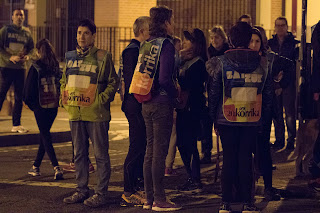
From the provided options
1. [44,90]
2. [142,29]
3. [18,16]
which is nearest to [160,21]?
[142,29]

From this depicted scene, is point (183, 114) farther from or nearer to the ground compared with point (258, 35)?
nearer to the ground

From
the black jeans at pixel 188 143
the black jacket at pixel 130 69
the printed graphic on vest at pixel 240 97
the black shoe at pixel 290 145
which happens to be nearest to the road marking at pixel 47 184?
the black jeans at pixel 188 143

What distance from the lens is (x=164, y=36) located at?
28.3ft

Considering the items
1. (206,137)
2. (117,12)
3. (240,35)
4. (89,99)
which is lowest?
(206,137)

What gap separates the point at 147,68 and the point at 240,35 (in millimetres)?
962

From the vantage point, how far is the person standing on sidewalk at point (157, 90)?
8469mm

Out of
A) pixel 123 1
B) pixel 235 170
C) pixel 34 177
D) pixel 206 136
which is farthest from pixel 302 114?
pixel 123 1

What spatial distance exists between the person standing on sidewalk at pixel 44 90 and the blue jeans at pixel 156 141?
87.1 inches

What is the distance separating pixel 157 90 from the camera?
8516 millimetres

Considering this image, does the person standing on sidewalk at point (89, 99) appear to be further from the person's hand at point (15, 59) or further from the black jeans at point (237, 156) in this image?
the person's hand at point (15, 59)

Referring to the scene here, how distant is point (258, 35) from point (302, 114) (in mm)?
1744

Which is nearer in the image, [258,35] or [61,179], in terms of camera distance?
[258,35]

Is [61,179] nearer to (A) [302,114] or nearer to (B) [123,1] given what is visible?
(A) [302,114]

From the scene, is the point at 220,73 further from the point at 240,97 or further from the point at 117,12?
the point at 117,12
